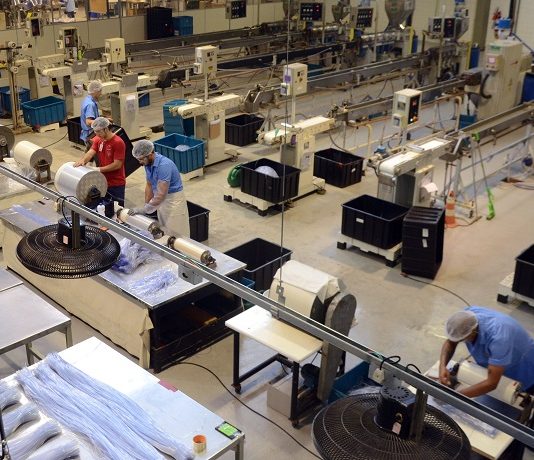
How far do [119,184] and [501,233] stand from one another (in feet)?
14.7

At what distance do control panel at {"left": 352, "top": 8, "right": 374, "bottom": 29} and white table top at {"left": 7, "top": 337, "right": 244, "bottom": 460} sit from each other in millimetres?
11368

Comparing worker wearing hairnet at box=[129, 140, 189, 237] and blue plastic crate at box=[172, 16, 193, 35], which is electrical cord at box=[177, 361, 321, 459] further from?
blue plastic crate at box=[172, 16, 193, 35]

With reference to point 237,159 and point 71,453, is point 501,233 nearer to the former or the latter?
point 237,159

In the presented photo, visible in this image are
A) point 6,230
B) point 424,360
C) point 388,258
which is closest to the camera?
point 424,360

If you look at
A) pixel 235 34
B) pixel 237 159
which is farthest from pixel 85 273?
pixel 235 34

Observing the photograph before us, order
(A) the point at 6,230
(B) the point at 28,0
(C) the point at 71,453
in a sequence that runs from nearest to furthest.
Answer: (C) the point at 71,453 < (A) the point at 6,230 < (B) the point at 28,0

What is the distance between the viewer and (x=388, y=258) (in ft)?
23.6

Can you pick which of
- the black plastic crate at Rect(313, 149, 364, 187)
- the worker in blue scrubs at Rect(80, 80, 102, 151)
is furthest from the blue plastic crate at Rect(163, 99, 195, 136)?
the black plastic crate at Rect(313, 149, 364, 187)

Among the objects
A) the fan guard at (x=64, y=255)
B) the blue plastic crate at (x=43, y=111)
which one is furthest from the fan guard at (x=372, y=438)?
the blue plastic crate at (x=43, y=111)

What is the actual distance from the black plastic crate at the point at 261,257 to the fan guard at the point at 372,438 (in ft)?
13.9

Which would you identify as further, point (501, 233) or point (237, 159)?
point (237, 159)

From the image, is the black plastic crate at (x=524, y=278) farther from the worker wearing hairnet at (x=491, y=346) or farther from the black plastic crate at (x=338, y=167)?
the black plastic crate at (x=338, y=167)

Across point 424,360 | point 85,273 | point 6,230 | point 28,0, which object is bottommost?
point 424,360

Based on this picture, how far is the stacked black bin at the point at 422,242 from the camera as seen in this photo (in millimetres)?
6805
